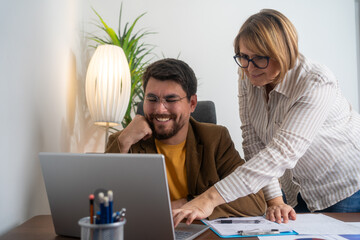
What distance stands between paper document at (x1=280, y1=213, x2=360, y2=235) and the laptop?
35cm

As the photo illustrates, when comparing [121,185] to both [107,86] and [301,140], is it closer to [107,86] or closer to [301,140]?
[301,140]

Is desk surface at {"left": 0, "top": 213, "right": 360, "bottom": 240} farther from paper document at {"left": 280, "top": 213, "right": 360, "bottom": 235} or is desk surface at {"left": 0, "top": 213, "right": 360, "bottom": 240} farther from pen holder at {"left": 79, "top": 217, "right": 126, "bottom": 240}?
pen holder at {"left": 79, "top": 217, "right": 126, "bottom": 240}

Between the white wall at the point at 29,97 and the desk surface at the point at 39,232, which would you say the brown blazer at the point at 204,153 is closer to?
the white wall at the point at 29,97

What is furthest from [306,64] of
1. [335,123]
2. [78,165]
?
[78,165]

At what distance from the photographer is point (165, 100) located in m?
1.52

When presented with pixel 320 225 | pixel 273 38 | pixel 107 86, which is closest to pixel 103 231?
pixel 320 225

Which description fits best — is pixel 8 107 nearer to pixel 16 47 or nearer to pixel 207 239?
pixel 16 47

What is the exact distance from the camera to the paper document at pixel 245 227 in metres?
0.97

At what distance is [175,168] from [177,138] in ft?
0.47

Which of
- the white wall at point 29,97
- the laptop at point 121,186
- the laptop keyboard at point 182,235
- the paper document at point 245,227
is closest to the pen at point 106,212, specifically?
the laptop at point 121,186

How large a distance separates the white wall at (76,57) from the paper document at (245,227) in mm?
642

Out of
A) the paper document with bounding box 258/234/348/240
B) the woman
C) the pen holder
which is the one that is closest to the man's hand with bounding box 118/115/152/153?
the woman

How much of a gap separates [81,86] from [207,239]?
6.35 feet

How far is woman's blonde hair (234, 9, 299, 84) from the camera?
1.21 m
